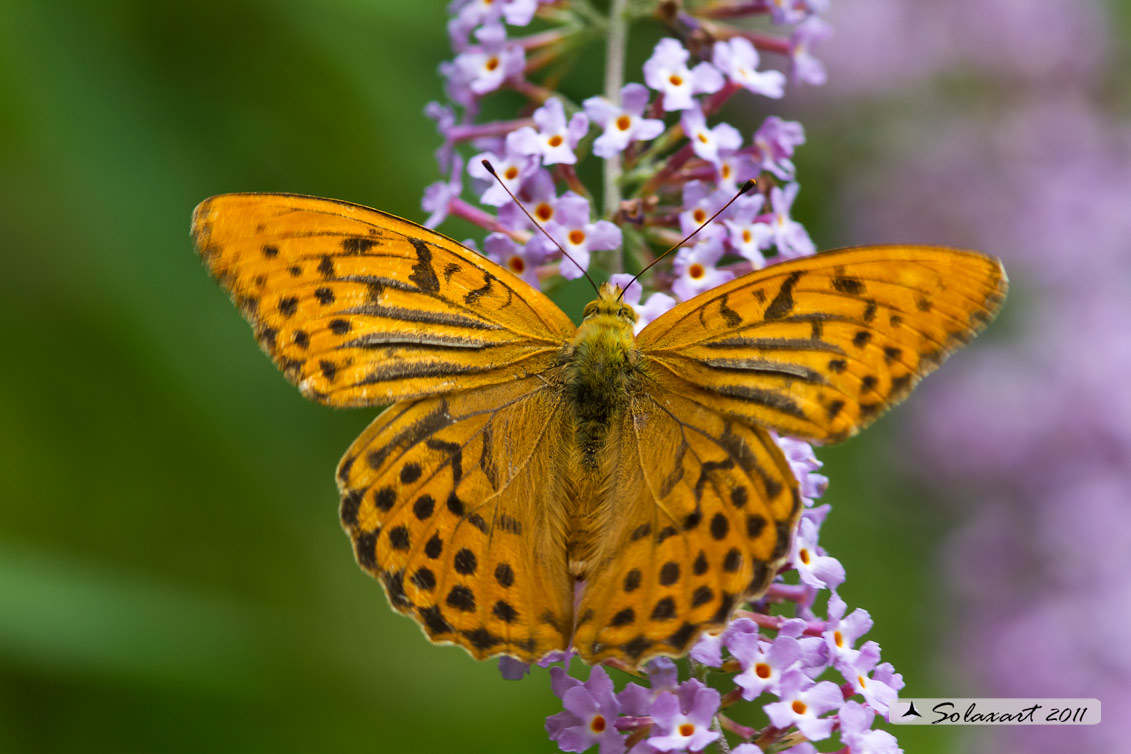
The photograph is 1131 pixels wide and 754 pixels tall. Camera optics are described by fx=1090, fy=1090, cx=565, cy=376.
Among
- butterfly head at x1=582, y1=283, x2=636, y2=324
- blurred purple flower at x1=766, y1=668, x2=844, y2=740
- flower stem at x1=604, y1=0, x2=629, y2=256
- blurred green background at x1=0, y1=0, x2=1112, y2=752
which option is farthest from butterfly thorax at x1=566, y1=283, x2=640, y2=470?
blurred green background at x1=0, y1=0, x2=1112, y2=752

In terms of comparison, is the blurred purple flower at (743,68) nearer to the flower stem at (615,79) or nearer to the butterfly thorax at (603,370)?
the flower stem at (615,79)

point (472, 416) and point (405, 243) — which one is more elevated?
point (405, 243)

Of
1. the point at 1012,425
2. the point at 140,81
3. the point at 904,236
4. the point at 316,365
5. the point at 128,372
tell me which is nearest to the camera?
the point at 316,365

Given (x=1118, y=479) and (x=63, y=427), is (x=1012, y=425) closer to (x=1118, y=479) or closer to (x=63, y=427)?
(x=1118, y=479)

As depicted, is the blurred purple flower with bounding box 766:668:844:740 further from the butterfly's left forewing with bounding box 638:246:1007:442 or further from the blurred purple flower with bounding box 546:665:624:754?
the butterfly's left forewing with bounding box 638:246:1007:442

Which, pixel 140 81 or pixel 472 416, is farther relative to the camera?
pixel 140 81

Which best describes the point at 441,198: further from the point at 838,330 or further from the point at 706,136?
the point at 838,330

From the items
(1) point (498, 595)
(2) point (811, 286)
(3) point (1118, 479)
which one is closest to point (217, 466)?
(1) point (498, 595)
